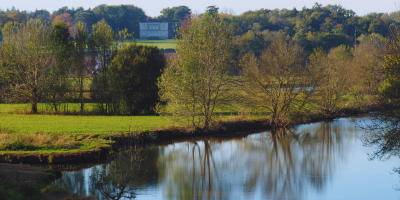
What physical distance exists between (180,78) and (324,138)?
11.9m

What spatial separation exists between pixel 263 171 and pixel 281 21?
93.9 meters

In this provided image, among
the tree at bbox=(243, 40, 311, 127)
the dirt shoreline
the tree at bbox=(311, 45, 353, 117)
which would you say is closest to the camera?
the dirt shoreline

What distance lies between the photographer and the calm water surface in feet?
50.0

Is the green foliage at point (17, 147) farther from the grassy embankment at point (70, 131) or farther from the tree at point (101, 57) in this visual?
the tree at point (101, 57)

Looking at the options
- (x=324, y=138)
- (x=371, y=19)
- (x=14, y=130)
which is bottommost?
(x=324, y=138)

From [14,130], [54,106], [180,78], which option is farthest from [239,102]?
[54,106]

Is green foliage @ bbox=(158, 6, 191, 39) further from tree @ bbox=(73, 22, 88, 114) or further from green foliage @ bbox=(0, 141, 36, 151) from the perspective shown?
green foliage @ bbox=(0, 141, 36, 151)

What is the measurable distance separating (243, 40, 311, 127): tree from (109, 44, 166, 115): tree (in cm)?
1066

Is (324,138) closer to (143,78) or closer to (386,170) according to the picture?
(386,170)

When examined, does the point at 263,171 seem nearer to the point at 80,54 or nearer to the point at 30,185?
the point at 30,185

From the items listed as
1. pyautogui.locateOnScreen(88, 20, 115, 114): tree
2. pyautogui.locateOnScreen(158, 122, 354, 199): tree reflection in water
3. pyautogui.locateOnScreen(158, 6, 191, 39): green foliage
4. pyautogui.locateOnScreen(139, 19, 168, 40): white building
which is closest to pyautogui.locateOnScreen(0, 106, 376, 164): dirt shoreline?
pyautogui.locateOnScreen(158, 122, 354, 199): tree reflection in water

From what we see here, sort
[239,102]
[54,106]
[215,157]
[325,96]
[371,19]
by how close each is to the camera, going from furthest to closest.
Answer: [371,19]
[54,106]
[325,96]
[239,102]
[215,157]

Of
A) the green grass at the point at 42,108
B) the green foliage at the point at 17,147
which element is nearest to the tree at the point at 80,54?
the green grass at the point at 42,108

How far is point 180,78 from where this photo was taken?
2639 centimetres
